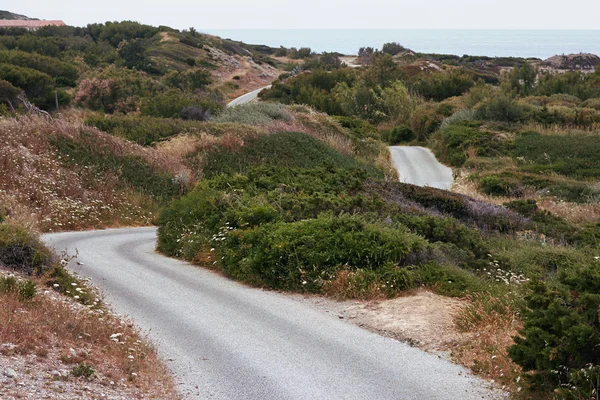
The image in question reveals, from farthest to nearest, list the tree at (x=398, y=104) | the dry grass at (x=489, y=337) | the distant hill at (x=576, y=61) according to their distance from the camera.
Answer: the distant hill at (x=576, y=61)
the tree at (x=398, y=104)
the dry grass at (x=489, y=337)

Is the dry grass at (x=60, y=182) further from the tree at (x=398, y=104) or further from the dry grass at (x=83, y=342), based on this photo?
the tree at (x=398, y=104)

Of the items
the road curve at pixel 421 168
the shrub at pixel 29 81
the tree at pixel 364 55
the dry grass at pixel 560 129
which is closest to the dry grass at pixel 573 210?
the road curve at pixel 421 168

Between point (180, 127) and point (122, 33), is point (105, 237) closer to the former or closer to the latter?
point (180, 127)

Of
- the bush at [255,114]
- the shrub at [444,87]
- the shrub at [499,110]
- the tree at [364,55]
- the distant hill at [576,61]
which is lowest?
the bush at [255,114]

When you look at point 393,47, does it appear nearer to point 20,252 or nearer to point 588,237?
point 588,237

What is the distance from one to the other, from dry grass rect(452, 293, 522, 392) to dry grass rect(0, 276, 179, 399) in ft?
11.1

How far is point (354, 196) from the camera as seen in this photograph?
1789 centimetres

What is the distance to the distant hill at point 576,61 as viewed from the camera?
109562 mm

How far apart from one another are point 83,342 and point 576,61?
114966 millimetres

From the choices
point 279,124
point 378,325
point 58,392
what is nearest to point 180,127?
point 279,124

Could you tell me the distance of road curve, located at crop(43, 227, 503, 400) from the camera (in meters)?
7.55

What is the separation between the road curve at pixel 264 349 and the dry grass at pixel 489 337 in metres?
0.22

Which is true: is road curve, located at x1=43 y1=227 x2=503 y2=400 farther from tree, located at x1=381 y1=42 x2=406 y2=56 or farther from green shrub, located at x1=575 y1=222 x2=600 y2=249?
tree, located at x1=381 y1=42 x2=406 y2=56

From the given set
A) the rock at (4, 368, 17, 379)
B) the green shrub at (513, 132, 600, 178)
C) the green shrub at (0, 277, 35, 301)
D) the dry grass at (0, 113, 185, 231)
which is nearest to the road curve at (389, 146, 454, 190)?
the green shrub at (513, 132, 600, 178)
